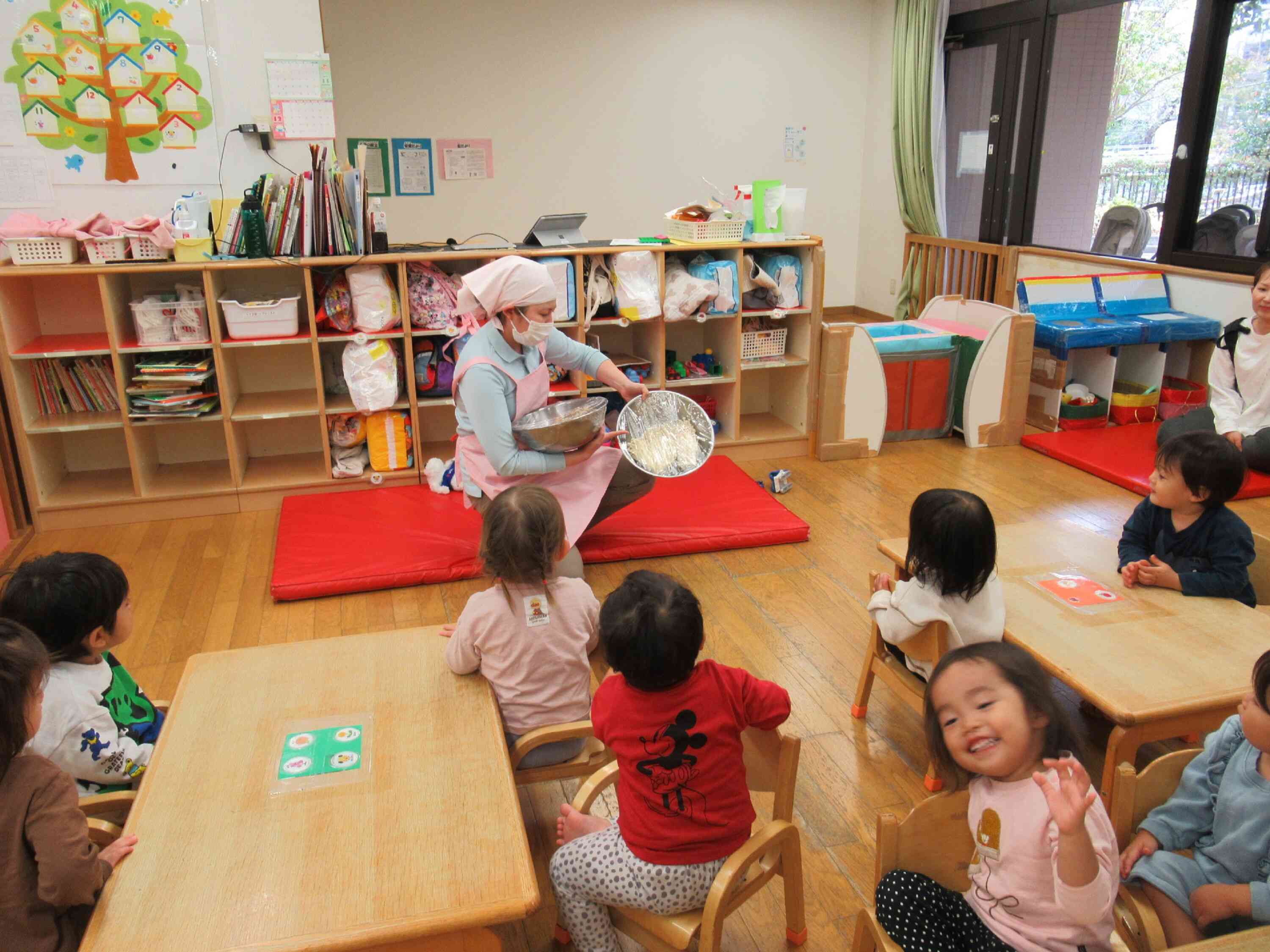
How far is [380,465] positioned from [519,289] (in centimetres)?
162

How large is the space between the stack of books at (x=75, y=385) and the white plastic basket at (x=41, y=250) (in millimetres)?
462

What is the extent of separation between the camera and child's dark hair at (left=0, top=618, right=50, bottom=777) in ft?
4.24

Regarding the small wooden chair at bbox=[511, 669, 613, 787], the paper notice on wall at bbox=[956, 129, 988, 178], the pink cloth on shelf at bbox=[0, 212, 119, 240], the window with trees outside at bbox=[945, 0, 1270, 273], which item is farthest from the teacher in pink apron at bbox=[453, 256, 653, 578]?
the paper notice on wall at bbox=[956, 129, 988, 178]

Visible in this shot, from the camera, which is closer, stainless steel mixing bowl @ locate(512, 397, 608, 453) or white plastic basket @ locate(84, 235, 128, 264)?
stainless steel mixing bowl @ locate(512, 397, 608, 453)

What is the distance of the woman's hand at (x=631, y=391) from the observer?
3.48 meters

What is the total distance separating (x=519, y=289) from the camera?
3023mm

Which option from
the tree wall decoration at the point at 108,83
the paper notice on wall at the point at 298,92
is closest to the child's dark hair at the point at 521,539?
the paper notice on wall at the point at 298,92

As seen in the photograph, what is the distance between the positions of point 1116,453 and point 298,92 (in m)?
4.20

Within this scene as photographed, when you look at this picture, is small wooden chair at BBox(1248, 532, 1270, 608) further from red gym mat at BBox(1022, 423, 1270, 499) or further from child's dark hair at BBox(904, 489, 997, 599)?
red gym mat at BBox(1022, 423, 1270, 499)

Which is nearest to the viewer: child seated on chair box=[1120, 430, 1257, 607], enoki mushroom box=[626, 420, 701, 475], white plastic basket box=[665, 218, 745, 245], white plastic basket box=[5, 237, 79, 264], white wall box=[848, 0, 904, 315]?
child seated on chair box=[1120, 430, 1257, 607]

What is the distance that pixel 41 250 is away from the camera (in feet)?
12.4

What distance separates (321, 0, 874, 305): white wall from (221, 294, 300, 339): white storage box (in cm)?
294

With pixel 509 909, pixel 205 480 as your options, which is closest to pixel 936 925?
pixel 509 909

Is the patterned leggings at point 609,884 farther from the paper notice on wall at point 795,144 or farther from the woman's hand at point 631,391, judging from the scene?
the paper notice on wall at point 795,144
